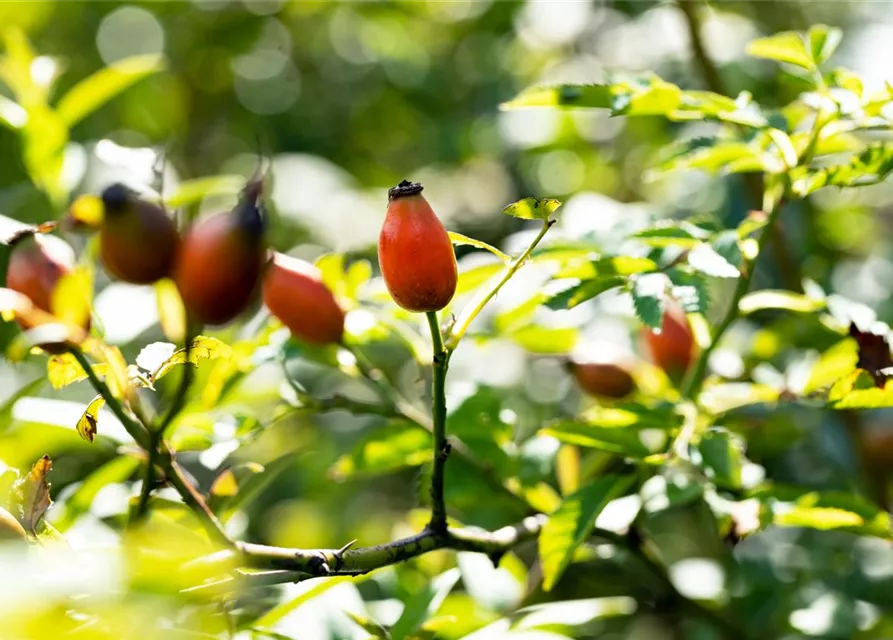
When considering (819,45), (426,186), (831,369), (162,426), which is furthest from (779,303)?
(426,186)

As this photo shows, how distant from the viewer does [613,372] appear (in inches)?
58.1

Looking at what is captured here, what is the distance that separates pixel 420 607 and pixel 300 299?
0.41m

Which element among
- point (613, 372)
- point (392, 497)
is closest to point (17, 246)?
point (613, 372)

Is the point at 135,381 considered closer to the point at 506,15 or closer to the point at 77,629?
the point at 77,629

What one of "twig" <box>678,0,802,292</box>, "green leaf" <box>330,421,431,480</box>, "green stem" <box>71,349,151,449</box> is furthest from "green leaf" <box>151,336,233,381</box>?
"twig" <box>678,0,802,292</box>

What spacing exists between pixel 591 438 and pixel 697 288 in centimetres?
24

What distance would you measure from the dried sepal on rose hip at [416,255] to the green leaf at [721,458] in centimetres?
51

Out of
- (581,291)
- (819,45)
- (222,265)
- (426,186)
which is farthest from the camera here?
(426,186)

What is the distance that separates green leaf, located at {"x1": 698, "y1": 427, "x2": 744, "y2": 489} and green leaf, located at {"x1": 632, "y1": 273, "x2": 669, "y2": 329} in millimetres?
250

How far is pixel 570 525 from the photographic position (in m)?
1.10

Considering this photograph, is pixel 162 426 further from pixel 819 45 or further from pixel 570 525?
pixel 819 45

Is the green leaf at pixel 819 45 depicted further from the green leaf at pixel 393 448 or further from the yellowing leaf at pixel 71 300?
the yellowing leaf at pixel 71 300

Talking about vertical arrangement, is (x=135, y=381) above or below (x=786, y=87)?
above

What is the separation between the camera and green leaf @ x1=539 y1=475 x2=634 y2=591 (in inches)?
42.4
